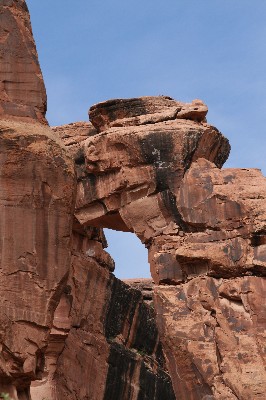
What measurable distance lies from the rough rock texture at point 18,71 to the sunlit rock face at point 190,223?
1268 cm

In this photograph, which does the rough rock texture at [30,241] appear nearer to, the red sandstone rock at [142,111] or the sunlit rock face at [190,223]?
the sunlit rock face at [190,223]

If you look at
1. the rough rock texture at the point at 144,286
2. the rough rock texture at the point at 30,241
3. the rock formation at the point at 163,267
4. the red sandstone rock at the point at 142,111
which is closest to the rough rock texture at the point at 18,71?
the rough rock texture at the point at 30,241

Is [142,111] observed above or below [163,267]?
above

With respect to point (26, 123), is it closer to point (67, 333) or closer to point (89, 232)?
point (67, 333)

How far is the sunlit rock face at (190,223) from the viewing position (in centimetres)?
2534

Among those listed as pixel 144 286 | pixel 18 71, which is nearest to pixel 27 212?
pixel 18 71

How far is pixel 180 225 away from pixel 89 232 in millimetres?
5602

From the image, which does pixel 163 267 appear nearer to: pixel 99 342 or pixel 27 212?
pixel 99 342

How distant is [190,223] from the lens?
1101 inches

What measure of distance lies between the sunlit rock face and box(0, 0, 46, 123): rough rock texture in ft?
41.6

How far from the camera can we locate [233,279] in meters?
26.4

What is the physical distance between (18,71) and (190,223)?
48.3 ft

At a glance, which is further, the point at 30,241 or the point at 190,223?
the point at 190,223

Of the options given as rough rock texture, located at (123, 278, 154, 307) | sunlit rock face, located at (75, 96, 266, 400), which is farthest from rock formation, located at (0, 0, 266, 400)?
rough rock texture, located at (123, 278, 154, 307)
